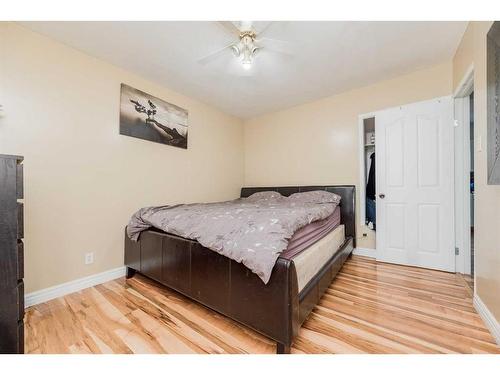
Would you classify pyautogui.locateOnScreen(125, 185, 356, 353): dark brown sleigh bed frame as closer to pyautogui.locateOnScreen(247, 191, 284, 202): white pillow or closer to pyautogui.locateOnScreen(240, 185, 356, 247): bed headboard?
pyautogui.locateOnScreen(240, 185, 356, 247): bed headboard

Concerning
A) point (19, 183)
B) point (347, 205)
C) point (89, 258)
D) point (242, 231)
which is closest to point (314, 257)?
point (242, 231)

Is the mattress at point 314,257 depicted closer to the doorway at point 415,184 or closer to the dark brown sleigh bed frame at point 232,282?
the dark brown sleigh bed frame at point 232,282

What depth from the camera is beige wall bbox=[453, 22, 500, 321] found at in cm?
140

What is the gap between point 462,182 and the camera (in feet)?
7.73

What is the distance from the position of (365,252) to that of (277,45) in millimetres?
2848

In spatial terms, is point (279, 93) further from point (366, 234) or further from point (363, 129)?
point (366, 234)

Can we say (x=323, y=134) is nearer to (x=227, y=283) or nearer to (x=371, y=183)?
(x=371, y=183)

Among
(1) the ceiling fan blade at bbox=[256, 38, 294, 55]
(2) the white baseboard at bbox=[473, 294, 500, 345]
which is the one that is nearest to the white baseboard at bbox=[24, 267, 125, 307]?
(1) the ceiling fan blade at bbox=[256, 38, 294, 55]

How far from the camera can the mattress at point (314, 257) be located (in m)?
1.44

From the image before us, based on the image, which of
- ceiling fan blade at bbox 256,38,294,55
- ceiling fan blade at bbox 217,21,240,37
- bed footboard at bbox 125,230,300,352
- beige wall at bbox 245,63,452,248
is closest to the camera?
bed footboard at bbox 125,230,300,352

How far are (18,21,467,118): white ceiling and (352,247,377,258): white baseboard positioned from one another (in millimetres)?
2309

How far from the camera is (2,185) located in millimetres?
978
